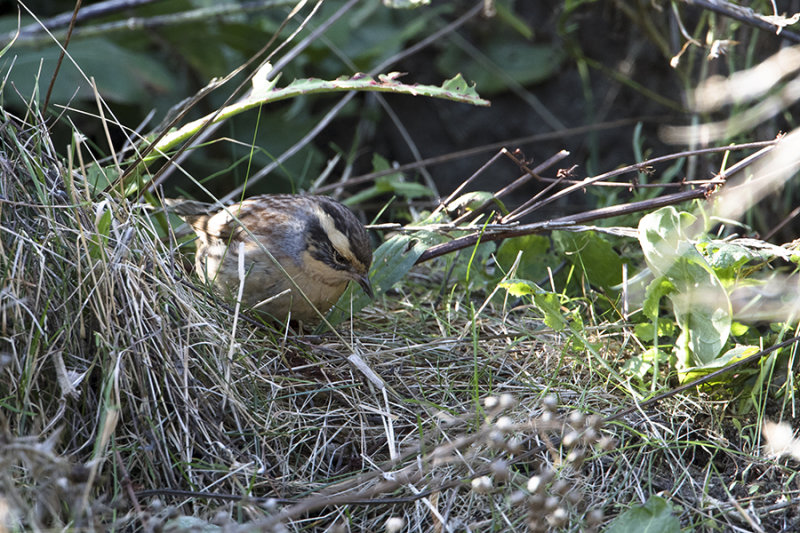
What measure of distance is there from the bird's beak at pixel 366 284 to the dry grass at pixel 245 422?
577 millimetres

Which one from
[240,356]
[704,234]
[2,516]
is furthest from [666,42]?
[2,516]

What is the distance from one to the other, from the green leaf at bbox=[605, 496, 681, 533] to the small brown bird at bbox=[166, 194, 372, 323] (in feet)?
5.87

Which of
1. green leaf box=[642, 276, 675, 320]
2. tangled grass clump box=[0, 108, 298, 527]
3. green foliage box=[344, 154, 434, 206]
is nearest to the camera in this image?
tangled grass clump box=[0, 108, 298, 527]

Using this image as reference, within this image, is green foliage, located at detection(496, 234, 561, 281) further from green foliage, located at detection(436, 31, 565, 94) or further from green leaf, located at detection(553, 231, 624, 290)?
green foliage, located at detection(436, 31, 565, 94)

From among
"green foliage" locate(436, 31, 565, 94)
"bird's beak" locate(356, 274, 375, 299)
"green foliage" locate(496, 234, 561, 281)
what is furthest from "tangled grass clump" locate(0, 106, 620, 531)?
"green foliage" locate(436, 31, 565, 94)

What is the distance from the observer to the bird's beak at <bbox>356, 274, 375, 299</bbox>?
410cm

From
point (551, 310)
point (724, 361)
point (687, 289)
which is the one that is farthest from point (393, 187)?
point (724, 361)

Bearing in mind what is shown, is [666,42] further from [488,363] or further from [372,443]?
[372,443]

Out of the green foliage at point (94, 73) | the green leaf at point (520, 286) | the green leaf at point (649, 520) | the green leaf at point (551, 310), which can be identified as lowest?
the green leaf at point (649, 520)

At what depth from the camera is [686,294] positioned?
11.5ft

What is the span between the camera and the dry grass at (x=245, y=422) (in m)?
2.70

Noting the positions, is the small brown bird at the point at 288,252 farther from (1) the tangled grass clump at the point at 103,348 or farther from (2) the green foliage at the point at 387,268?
(1) the tangled grass clump at the point at 103,348

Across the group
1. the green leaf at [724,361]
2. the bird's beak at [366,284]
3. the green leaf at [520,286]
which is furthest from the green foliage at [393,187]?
the green leaf at [724,361]

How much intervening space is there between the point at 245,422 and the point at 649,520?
4.81 ft
